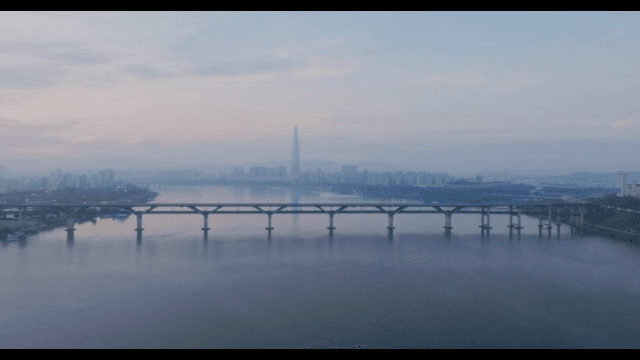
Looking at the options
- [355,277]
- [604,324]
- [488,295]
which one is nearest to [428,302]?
[488,295]

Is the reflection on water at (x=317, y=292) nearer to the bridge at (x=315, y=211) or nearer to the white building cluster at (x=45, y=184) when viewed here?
the bridge at (x=315, y=211)

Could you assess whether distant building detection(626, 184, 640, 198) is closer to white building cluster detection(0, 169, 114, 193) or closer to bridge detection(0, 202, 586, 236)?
bridge detection(0, 202, 586, 236)

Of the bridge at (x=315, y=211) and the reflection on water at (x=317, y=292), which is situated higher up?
the bridge at (x=315, y=211)

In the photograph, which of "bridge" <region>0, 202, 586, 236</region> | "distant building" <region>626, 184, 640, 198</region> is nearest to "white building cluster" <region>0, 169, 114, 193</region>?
"bridge" <region>0, 202, 586, 236</region>

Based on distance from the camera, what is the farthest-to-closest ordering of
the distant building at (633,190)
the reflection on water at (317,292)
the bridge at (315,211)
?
the distant building at (633,190)
the bridge at (315,211)
the reflection on water at (317,292)

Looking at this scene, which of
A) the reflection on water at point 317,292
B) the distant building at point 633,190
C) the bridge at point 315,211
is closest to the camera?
the reflection on water at point 317,292

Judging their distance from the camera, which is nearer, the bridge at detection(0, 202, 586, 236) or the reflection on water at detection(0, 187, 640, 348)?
the reflection on water at detection(0, 187, 640, 348)

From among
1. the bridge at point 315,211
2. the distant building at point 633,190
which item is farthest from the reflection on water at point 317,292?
the distant building at point 633,190

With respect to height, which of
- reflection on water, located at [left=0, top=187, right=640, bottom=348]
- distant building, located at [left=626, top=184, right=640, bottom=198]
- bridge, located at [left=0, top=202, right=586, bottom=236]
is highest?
distant building, located at [left=626, top=184, right=640, bottom=198]

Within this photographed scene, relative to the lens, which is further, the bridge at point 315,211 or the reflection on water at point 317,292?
the bridge at point 315,211
